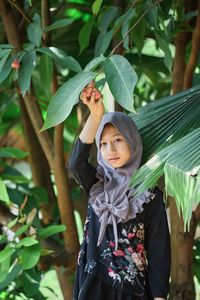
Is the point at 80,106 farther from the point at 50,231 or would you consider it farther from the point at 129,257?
the point at 129,257

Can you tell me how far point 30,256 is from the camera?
2049 mm

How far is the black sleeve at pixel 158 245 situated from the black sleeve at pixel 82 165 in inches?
7.2

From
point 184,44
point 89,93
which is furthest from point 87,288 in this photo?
point 184,44

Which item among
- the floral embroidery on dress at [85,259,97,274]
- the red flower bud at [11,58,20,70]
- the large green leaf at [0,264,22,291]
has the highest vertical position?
the red flower bud at [11,58,20,70]

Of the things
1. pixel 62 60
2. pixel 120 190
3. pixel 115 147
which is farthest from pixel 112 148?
pixel 62 60

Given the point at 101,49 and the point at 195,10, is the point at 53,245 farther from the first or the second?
the point at 195,10

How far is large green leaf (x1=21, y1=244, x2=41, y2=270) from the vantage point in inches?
80.0

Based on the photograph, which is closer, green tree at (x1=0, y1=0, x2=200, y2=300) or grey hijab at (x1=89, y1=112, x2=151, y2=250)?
green tree at (x1=0, y1=0, x2=200, y2=300)

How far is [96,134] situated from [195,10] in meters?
0.73

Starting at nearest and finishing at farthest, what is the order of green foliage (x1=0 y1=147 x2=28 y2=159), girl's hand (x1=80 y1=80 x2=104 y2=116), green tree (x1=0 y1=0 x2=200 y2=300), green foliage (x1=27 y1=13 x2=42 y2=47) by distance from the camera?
green tree (x1=0 y1=0 x2=200 y2=300), girl's hand (x1=80 y1=80 x2=104 y2=116), green foliage (x1=27 y1=13 x2=42 y2=47), green foliage (x1=0 y1=147 x2=28 y2=159)

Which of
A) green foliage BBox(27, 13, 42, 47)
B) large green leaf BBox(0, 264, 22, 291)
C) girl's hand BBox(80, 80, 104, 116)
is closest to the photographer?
girl's hand BBox(80, 80, 104, 116)

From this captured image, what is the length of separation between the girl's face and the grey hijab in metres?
0.01

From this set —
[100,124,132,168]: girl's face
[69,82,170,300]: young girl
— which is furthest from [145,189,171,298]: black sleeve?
[100,124,132,168]: girl's face

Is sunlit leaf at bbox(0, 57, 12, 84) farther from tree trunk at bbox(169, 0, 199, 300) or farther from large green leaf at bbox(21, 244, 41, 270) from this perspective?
tree trunk at bbox(169, 0, 199, 300)
